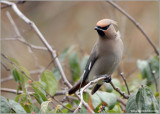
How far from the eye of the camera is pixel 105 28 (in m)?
3.21

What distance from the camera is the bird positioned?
10.8ft

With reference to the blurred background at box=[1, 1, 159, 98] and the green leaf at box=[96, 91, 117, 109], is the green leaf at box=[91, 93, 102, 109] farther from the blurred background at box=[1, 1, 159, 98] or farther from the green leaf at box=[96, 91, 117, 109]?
the blurred background at box=[1, 1, 159, 98]

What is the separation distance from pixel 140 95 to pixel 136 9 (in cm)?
777

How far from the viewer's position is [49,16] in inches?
388

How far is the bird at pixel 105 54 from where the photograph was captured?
329 cm

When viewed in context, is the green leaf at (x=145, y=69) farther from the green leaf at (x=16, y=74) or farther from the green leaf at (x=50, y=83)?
the green leaf at (x=16, y=74)

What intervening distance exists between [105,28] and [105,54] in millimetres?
360

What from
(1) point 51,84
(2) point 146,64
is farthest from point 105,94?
(2) point 146,64

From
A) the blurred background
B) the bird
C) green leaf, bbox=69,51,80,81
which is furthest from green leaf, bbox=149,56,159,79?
the blurred background

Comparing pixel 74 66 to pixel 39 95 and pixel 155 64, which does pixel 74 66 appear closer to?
pixel 155 64

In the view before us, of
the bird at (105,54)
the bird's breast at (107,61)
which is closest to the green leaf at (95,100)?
the bird at (105,54)

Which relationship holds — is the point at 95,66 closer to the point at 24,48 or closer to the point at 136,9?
the point at 24,48

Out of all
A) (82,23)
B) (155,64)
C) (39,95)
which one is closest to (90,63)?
(155,64)

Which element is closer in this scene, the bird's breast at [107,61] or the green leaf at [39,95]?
the green leaf at [39,95]
